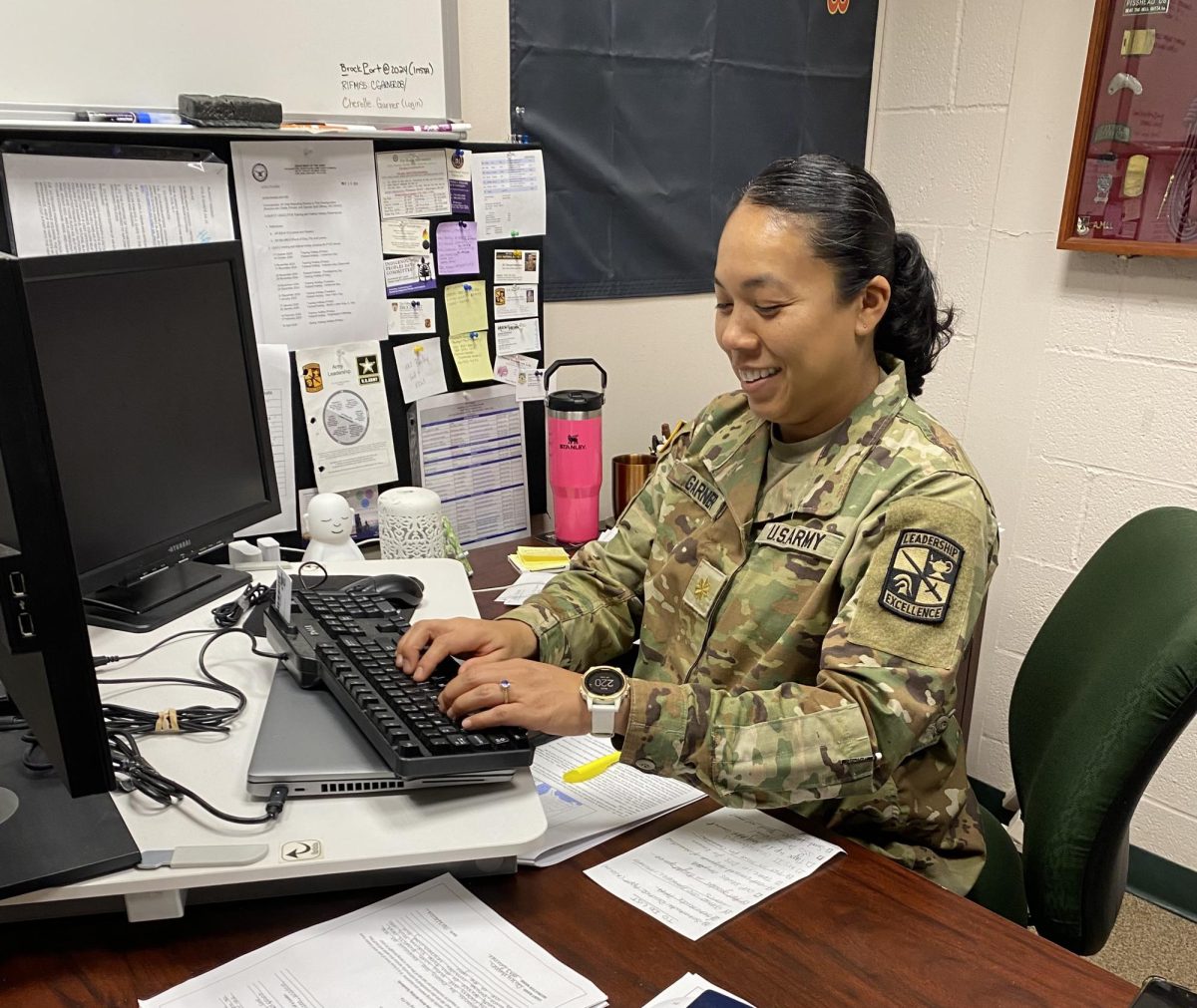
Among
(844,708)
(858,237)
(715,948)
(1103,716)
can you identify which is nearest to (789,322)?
(858,237)

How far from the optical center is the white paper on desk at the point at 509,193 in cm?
181

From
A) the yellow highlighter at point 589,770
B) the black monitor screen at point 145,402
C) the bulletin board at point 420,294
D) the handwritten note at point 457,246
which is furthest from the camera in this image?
the handwritten note at point 457,246

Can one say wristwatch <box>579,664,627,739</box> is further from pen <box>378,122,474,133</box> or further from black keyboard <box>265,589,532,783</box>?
pen <box>378,122,474,133</box>

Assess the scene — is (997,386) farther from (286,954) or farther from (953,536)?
(286,954)

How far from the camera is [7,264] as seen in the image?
23.6 inches

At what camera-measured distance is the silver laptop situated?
0.88 meters

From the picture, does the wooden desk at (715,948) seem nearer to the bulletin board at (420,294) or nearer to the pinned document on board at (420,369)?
the bulletin board at (420,294)

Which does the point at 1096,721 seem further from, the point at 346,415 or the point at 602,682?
the point at 346,415

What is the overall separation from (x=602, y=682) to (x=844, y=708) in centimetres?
24

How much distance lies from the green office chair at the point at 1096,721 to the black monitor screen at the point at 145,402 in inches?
44.1

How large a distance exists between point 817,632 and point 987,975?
40 cm

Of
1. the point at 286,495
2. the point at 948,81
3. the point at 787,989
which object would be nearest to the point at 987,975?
the point at 787,989

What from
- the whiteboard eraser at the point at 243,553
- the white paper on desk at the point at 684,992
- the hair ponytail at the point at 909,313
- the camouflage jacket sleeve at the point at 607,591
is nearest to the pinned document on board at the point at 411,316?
the whiteboard eraser at the point at 243,553

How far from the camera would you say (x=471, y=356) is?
1.86 metres
